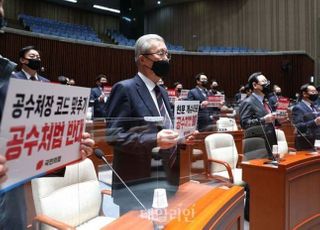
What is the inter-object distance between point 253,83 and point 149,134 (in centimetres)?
220

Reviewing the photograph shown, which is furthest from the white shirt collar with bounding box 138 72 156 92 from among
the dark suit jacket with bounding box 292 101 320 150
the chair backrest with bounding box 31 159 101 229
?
the dark suit jacket with bounding box 292 101 320 150

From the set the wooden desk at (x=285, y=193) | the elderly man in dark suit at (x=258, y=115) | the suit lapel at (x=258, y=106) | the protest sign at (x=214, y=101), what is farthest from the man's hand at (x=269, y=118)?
the protest sign at (x=214, y=101)

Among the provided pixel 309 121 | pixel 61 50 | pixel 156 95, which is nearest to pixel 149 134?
pixel 156 95

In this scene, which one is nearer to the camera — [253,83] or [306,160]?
[306,160]

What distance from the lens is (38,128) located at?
34.0 inches

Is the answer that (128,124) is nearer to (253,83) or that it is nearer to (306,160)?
(306,160)

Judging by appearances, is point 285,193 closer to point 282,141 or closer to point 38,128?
point 282,141

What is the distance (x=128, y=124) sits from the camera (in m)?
1.54

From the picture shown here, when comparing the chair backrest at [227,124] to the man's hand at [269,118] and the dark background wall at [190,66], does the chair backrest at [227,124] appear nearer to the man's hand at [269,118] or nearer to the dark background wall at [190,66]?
the man's hand at [269,118]

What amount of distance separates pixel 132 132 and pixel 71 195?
1.74 feet

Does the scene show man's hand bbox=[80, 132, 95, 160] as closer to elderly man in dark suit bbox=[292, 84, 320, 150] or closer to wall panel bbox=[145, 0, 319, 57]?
elderly man in dark suit bbox=[292, 84, 320, 150]

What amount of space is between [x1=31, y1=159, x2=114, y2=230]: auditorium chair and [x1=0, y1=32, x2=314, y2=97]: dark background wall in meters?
6.98

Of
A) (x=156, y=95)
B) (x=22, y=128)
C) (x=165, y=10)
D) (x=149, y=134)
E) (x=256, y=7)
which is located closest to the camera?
(x=22, y=128)

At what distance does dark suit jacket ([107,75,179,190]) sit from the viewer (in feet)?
5.00
